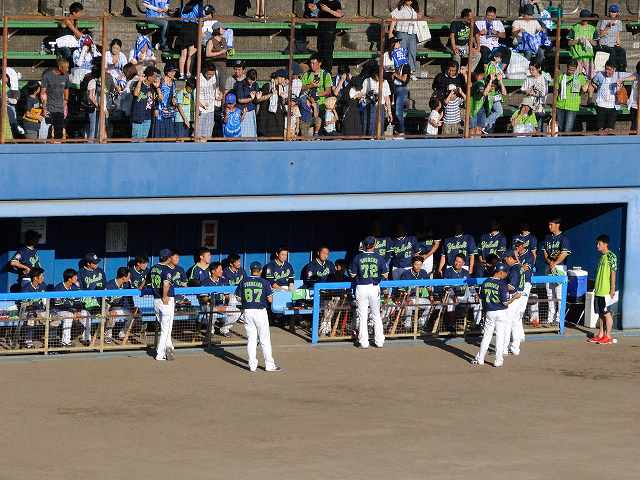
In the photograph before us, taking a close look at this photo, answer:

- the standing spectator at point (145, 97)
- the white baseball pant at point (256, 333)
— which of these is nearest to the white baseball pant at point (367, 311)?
the white baseball pant at point (256, 333)

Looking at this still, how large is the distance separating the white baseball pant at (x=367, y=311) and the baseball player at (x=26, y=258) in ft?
15.2

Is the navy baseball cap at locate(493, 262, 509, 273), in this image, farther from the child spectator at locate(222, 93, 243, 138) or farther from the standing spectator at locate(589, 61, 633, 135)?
the child spectator at locate(222, 93, 243, 138)

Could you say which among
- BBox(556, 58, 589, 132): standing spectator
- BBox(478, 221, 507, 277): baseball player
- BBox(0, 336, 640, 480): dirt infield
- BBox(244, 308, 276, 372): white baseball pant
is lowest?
BBox(0, 336, 640, 480): dirt infield

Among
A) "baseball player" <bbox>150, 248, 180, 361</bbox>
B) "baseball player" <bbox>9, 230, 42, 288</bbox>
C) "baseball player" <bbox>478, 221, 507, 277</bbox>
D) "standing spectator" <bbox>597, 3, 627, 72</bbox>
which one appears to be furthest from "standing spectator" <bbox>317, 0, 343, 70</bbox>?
"baseball player" <bbox>9, 230, 42, 288</bbox>

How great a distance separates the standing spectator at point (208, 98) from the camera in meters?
19.3

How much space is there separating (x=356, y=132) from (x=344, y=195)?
89cm

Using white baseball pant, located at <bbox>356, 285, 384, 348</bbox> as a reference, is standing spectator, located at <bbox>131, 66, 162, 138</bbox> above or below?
above

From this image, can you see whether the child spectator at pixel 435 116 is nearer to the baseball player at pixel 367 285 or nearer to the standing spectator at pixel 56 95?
the baseball player at pixel 367 285

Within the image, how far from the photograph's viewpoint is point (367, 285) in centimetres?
1975

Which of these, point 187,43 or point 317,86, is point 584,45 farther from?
point 187,43

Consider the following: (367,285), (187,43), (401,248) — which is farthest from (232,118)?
(401,248)

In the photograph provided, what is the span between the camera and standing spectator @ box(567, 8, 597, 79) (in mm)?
21000

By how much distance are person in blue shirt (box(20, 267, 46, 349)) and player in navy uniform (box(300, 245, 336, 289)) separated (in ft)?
13.5

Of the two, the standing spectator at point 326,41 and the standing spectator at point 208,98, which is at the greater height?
the standing spectator at point 326,41
